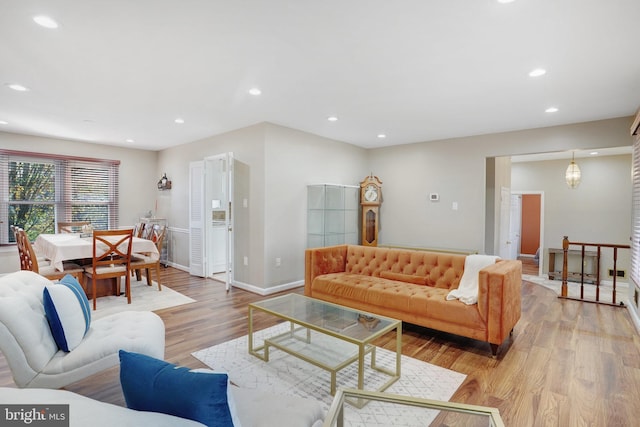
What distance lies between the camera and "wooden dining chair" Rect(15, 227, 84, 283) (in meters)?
3.77

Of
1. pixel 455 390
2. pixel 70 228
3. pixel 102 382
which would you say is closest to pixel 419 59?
pixel 455 390

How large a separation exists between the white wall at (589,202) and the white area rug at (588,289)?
1.44 feet

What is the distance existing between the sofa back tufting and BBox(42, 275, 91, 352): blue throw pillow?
9.79ft

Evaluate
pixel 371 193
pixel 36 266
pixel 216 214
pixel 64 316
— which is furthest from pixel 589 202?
pixel 36 266

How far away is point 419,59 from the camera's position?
265 cm

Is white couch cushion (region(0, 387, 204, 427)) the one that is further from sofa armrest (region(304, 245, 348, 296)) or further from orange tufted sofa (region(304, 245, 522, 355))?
sofa armrest (region(304, 245, 348, 296))

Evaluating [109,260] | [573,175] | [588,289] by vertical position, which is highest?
[573,175]

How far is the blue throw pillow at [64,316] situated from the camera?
190cm

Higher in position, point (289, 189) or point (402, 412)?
point (289, 189)

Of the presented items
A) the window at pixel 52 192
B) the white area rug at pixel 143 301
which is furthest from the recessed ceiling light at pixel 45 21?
the window at pixel 52 192

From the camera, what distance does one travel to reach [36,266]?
3.76 meters

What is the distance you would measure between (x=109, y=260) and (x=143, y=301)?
28.4 inches

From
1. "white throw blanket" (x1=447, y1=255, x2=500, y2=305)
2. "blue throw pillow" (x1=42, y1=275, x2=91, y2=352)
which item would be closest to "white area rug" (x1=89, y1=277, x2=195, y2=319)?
"blue throw pillow" (x1=42, y1=275, x2=91, y2=352)

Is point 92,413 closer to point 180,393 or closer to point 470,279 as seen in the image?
point 180,393
